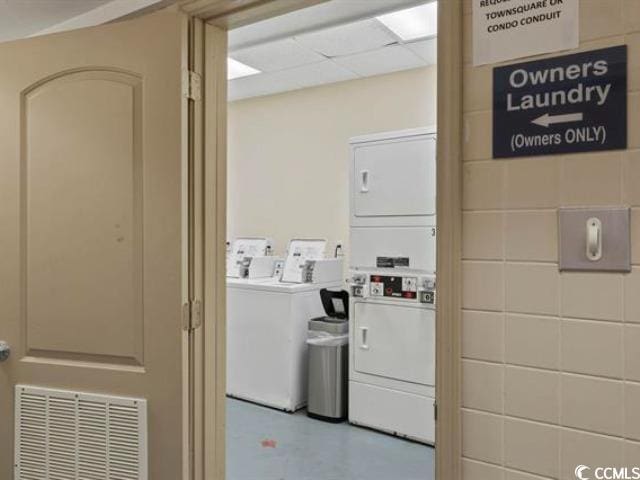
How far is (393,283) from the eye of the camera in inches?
134

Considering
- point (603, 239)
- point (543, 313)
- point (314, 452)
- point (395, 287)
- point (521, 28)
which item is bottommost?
point (314, 452)

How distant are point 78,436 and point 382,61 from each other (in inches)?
127

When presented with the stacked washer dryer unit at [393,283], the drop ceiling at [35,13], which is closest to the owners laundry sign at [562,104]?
the drop ceiling at [35,13]

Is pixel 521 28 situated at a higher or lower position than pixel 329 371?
higher

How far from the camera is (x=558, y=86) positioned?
119 cm

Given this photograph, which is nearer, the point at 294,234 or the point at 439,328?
the point at 439,328

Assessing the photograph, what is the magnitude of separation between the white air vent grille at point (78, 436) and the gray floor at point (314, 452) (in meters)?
1.25

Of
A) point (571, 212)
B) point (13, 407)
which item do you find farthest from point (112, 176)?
point (571, 212)

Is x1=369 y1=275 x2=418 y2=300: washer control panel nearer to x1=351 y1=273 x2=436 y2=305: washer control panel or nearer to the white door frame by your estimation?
x1=351 y1=273 x2=436 y2=305: washer control panel

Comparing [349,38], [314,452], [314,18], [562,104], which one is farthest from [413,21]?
[314,452]

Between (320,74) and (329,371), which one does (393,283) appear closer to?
(329,371)

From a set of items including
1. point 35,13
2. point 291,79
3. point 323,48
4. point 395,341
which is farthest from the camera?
point 291,79

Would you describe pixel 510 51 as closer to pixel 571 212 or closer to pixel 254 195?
pixel 571 212

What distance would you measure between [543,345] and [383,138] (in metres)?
2.44
